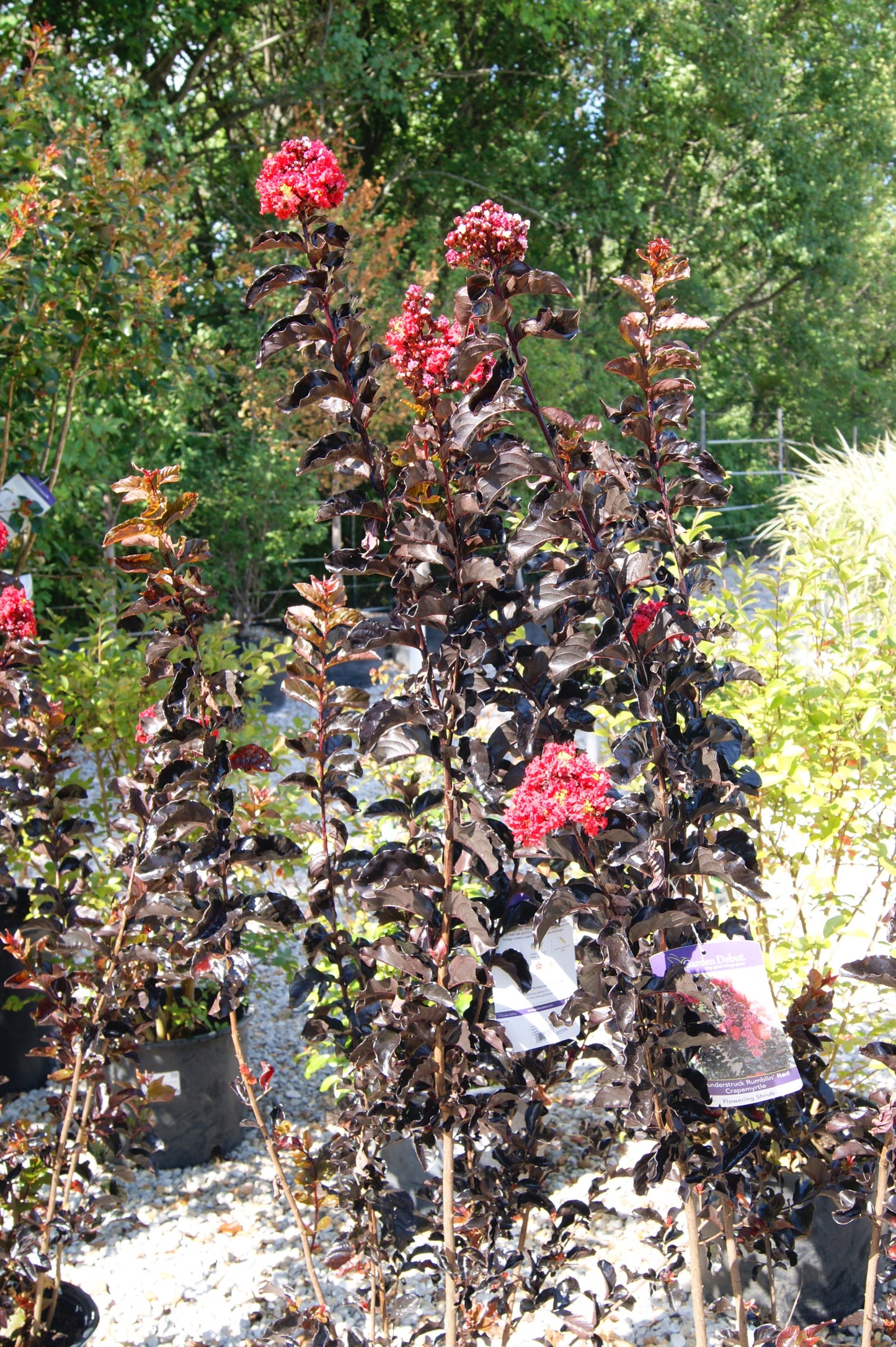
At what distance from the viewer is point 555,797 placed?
1.07 meters

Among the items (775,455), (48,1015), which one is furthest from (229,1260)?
(775,455)

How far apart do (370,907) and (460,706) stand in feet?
0.89

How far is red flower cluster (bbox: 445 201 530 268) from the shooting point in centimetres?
116

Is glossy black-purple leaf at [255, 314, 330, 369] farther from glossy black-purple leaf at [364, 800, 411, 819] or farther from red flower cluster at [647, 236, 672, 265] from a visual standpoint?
glossy black-purple leaf at [364, 800, 411, 819]

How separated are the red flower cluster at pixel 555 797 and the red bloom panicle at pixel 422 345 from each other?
1.48ft

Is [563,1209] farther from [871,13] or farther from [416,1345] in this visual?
[871,13]

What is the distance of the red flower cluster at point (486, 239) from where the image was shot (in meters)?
1.16

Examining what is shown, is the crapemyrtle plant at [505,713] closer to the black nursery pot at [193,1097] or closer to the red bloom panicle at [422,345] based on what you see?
the red bloom panicle at [422,345]

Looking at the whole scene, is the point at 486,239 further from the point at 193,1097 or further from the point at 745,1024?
the point at 193,1097

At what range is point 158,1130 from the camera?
106 inches

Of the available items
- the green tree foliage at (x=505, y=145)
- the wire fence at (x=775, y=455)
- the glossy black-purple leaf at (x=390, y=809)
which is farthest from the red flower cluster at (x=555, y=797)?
the wire fence at (x=775, y=455)

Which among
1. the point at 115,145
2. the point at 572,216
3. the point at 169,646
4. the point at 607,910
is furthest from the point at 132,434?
the point at 572,216

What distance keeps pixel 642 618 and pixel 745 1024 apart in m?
0.50

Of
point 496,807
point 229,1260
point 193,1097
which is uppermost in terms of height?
point 496,807
